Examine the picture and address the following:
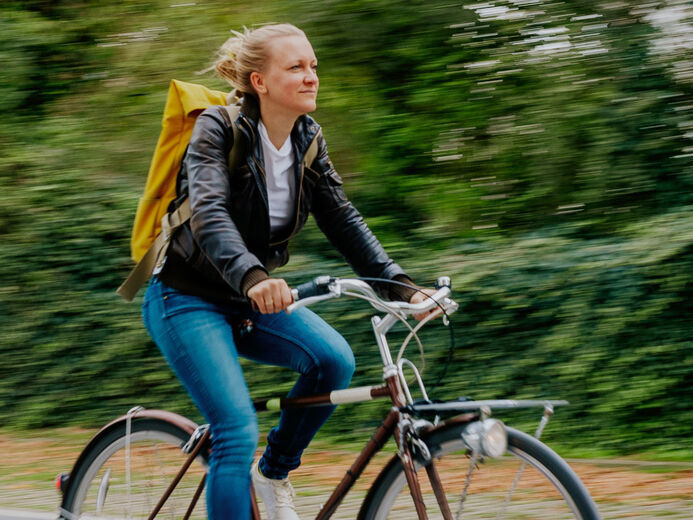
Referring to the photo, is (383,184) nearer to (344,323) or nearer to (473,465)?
(344,323)

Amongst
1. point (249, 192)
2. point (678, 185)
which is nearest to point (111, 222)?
point (678, 185)

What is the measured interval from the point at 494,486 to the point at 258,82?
153cm

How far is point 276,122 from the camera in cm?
325

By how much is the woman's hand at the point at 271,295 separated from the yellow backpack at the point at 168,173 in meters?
0.49

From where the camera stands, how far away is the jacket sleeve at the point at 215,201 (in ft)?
9.68

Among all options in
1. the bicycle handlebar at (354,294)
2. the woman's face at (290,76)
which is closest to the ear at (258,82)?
the woman's face at (290,76)

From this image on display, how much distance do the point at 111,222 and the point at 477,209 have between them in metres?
3.01

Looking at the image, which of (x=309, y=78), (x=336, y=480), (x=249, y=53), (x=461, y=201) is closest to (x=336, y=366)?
(x=309, y=78)

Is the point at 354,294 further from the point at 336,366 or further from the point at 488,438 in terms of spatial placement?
the point at 488,438

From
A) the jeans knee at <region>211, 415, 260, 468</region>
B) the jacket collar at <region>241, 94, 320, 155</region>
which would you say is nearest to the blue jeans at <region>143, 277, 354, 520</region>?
the jeans knee at <region>211, 415, 260, 468</region>

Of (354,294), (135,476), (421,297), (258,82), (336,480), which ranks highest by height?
(258,82)

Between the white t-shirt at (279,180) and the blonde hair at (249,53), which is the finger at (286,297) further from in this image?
the blonde hair at (249,53)

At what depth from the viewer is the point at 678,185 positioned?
689 cm

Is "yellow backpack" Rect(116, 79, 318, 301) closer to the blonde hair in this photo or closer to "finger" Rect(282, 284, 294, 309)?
the blonde hair
